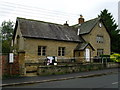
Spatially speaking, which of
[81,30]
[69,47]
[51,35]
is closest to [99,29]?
[81,30]

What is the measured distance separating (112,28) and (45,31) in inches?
938

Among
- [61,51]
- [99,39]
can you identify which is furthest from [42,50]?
[99,39]

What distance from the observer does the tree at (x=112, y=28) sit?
123 feet

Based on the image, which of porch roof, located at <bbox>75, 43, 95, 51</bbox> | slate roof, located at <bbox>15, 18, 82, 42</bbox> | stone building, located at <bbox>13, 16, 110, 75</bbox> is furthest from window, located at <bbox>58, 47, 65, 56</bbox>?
porch roof, located at <bbox>75, 43, 95, 51</bbox>

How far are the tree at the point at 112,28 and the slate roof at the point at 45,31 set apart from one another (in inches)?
515

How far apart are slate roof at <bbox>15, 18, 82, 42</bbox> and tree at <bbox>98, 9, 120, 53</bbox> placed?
13069mm

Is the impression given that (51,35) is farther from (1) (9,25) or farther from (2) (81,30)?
(1) (9,25)

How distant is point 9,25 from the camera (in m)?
59.1

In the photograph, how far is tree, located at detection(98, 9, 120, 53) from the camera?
123 feet

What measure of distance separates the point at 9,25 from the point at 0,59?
1967 inches

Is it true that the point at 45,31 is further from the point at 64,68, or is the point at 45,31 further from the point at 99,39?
the point at 99,39

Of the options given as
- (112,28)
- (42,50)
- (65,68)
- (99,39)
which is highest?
(112,28)

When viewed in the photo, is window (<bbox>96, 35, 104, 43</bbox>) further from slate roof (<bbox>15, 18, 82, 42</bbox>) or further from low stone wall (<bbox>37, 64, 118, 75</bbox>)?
low stone wall (<bbox>37, 64, 118, 75</bbox>)

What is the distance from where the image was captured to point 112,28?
1577 inches
